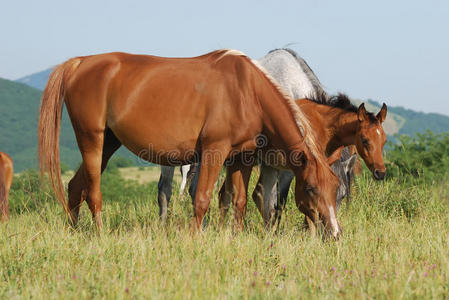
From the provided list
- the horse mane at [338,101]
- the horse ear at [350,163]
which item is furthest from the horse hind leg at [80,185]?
the horse ear at [350,163]

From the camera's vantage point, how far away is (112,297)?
9.66ft

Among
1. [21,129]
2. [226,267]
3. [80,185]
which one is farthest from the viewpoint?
[21,129]

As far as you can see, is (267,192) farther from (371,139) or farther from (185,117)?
(185,117)

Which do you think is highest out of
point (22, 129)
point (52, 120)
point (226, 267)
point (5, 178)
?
point (52, 120)

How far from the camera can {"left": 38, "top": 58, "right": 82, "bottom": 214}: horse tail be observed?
17.2 ft

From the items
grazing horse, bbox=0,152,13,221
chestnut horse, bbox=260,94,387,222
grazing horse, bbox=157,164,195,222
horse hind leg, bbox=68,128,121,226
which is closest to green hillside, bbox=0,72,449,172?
grazing horse, bbox=0,152,13,221

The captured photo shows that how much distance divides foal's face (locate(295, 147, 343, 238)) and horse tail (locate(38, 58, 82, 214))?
2450mm

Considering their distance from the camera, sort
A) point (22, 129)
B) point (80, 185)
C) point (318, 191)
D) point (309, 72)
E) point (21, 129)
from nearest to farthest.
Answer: point (318, 191)
point (80, 185)
point (309, 72)
point (21, 129)
point (22, 129)

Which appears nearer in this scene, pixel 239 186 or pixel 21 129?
pixel 239 186

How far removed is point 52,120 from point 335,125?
121 inches

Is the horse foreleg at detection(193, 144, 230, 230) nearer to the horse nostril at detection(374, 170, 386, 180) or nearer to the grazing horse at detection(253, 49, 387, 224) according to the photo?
the grazing horse at detection(253, 49, 387, 224)

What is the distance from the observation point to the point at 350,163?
Result: 658 cm

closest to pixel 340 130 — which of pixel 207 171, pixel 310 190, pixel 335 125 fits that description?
pixel 335 125

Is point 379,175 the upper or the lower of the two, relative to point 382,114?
lower
